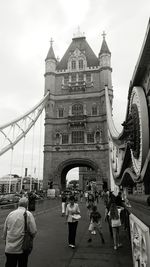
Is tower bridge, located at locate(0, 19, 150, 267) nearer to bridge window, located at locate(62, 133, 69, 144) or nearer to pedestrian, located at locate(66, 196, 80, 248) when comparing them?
bridge window, located at locate(62, 133, 69, 144)

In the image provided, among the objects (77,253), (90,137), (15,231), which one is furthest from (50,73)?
(15,231)

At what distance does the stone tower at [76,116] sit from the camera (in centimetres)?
3416

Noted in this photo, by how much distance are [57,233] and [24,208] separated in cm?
472

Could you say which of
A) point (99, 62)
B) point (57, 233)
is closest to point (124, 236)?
point (57, 233)

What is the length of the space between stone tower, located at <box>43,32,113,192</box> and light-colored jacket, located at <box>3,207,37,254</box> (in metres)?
29.8

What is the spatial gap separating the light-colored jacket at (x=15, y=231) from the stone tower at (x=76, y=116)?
29768 mm

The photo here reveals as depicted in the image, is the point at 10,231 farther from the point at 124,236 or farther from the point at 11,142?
the point at 11,142

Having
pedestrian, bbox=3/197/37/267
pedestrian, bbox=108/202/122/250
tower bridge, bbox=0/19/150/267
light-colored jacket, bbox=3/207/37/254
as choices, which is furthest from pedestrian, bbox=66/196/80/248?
tower bridge, bbox=0/19/150/267

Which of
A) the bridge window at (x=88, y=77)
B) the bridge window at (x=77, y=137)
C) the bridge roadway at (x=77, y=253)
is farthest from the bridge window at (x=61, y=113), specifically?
the bridge roadway at (x=77, y=253)

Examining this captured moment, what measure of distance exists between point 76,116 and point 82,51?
47.9 feet

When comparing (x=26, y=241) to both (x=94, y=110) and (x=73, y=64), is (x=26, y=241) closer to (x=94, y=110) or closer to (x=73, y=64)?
(x=94, y=110)

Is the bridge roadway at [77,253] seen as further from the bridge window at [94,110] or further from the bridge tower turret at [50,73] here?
the bridge tower turret at [50,73]

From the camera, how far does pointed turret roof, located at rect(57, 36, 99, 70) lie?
4169cm

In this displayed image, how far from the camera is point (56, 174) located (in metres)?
33.9
